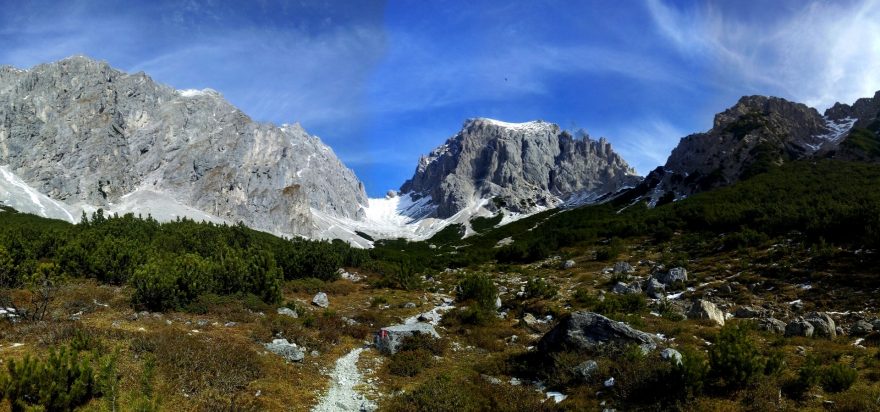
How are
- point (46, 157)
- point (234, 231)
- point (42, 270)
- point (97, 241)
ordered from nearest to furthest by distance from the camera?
point (42, 270)
point (97, 241)
point (234, 231)
point (46, 157)

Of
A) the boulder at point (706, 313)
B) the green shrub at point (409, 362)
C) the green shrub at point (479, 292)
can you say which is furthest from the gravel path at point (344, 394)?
the boulder at point (706, 313)

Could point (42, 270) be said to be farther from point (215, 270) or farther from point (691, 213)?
point (691, 213)

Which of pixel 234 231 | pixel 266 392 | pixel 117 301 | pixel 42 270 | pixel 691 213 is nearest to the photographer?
pixel 266 392

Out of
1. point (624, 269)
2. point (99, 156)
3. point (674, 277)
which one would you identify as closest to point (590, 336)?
point (674, 277)

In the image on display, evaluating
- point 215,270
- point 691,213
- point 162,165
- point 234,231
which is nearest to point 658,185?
point 691,213

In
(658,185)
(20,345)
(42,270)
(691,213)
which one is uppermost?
(658,185)

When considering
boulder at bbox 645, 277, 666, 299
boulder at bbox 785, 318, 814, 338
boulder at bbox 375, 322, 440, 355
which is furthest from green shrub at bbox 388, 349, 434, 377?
boulder at bbox 645, 277, 666, 299

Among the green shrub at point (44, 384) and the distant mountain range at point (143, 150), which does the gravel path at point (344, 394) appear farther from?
the distant mountain range at point (143, 150)
